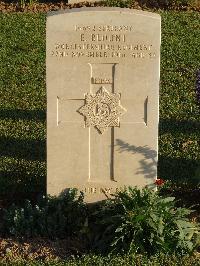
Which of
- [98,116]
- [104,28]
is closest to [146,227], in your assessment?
[98,116]

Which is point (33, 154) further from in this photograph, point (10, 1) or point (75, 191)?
point (10, 1)

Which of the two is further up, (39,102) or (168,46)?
(168,46)

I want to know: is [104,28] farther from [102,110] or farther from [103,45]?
[102,110]

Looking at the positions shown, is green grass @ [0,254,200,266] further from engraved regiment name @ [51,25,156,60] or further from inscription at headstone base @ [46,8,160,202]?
engraved regiment name @ [51,25,156,60]

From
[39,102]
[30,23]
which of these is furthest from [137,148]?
[30,23]

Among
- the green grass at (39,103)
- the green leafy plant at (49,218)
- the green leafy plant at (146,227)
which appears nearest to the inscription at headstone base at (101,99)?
the green leafy plant at (49,218)

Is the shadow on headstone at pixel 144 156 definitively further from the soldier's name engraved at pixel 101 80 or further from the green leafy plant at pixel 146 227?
the soldier's name engraved at pixel 101 80

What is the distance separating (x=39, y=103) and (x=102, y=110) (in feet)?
9.61

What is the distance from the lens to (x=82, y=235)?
5.91 metres

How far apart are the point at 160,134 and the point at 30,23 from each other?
4343 millimetres

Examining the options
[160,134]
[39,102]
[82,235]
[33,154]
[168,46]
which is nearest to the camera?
[82,235]

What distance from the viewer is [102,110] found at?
6.03 metres

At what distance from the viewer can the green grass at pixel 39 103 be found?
7.09 m

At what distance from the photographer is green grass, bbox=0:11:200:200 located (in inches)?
279
